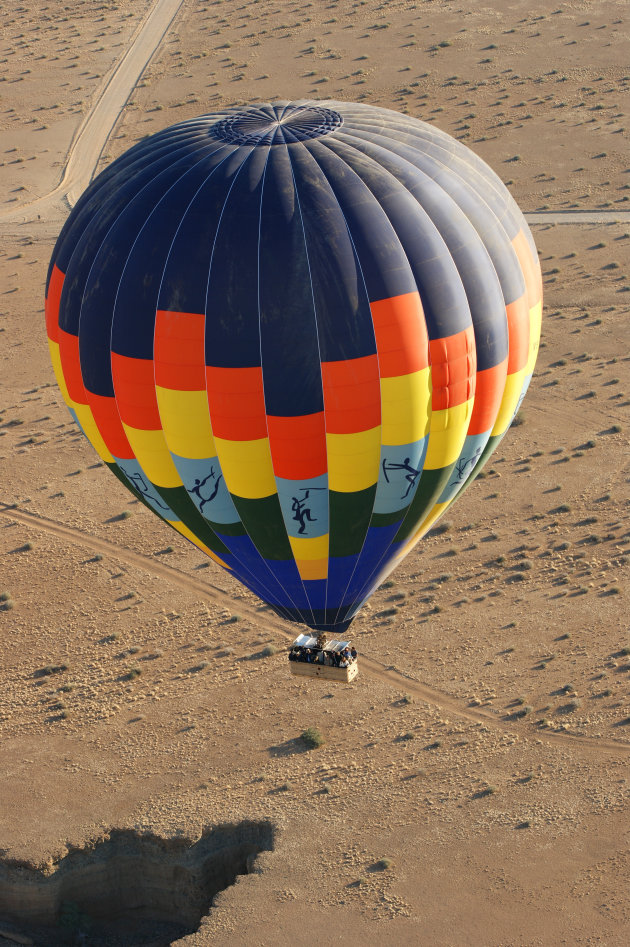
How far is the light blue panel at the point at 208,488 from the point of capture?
29.8 meters

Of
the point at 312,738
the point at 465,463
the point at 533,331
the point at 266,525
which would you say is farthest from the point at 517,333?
the point at 312,738

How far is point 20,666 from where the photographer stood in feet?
133

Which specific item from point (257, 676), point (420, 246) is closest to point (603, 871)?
point (257, 676)

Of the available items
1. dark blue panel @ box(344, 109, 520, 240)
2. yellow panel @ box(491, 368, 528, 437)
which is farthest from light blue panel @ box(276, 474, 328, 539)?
dark blue panel @ box(344, 109, 520, 240)

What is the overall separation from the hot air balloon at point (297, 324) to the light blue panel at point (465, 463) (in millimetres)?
85

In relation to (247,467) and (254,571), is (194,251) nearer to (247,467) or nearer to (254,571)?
(247,467)

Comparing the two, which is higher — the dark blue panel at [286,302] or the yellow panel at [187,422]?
the dark blue panel at [286,302]

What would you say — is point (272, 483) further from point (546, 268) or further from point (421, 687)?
point (546, 268)

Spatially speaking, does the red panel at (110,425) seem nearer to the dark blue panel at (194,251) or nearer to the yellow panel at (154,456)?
the yellow panel at (154,456)

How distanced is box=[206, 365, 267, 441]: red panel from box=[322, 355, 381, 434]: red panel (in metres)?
1.43

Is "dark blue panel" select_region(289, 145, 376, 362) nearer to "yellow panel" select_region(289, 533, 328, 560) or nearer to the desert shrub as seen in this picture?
"yellow panel" select_region(289, 533, 328, 560)

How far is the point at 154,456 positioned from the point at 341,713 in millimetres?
11471

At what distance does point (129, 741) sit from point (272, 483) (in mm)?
11807

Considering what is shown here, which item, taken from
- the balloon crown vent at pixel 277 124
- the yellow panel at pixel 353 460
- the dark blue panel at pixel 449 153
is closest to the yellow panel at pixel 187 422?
the yellow panel at pixel 353 460
